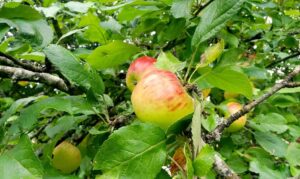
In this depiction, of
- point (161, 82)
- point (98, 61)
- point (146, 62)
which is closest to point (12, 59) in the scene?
point (98, 61)

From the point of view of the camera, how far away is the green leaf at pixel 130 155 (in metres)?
0.69

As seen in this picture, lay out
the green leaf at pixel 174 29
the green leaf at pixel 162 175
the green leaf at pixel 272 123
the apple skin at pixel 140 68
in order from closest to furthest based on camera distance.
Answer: the green leaf at pixel 162 175
the apple skin at pixel 140 68
the green leaf at pixel 174 29
the green leaf at pixel 272 123

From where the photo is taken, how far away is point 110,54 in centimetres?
102

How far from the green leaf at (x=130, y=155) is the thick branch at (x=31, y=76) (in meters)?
0.40

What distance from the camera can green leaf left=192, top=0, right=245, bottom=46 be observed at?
0.79m

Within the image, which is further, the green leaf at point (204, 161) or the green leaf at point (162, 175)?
the green leaf at point (162, 175)

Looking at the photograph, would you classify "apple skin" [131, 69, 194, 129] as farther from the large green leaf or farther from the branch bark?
the large green leaf

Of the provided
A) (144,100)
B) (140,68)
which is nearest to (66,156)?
(140,68)

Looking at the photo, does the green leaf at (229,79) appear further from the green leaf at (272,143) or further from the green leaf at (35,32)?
the green leaf at (272,143)

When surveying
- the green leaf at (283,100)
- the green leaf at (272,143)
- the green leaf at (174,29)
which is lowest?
the green leaf at (272,143)

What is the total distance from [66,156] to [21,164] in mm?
425

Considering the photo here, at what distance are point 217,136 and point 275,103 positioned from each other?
2.70ft

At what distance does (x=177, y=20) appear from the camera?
3.52 feet

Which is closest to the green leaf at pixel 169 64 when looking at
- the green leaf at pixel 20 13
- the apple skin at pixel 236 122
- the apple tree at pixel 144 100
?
the apple tree at pixel 144 100
